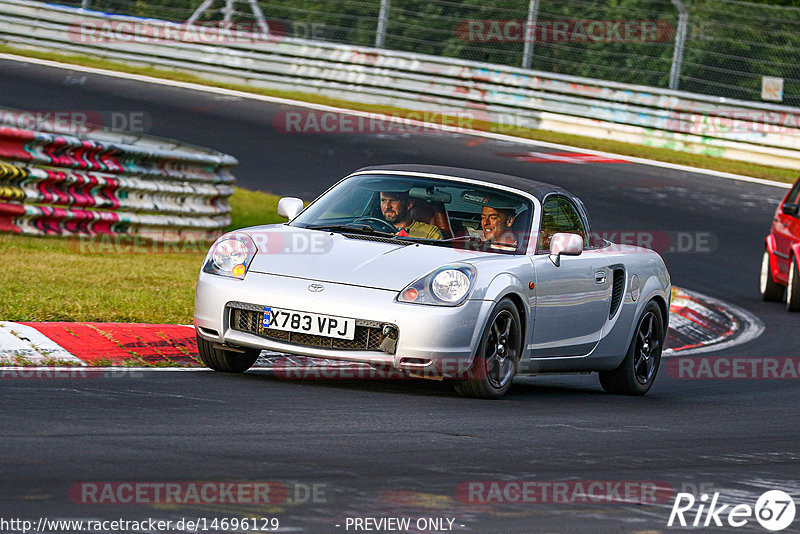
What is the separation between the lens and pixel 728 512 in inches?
209

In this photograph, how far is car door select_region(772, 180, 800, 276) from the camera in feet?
49.2

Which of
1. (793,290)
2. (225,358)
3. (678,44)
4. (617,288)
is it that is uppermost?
(678,44)

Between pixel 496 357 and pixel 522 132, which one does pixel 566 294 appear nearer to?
pixel 496 357

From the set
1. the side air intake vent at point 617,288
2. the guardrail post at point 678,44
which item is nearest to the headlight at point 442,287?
the side air intake vent at point 617,288

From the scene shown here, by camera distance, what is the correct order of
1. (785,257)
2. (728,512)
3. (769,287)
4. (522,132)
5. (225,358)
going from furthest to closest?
(522,132) < (769,287) < (785,257) < (225,358) < (728,512)

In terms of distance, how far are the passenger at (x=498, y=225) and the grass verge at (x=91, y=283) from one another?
8.02ft

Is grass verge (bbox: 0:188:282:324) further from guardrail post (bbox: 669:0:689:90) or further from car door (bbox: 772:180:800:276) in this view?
guardrail post (bbox: 669:0:689:90)

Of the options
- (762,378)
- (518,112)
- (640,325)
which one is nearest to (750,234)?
(518,112)

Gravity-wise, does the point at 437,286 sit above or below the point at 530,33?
below

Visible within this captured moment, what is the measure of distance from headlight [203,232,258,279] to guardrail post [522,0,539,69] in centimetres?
1646

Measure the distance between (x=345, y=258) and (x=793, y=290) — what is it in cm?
842

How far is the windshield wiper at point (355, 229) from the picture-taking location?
8305 millimetres

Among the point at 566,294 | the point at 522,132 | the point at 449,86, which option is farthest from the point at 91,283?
the point at 449,86

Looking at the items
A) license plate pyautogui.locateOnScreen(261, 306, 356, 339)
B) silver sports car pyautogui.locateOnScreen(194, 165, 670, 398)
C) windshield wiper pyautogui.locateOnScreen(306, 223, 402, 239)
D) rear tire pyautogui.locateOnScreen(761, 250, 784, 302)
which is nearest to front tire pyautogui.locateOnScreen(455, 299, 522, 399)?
silver sports car pyautogui.locateOnScreen(194, 165, 670, 398)
